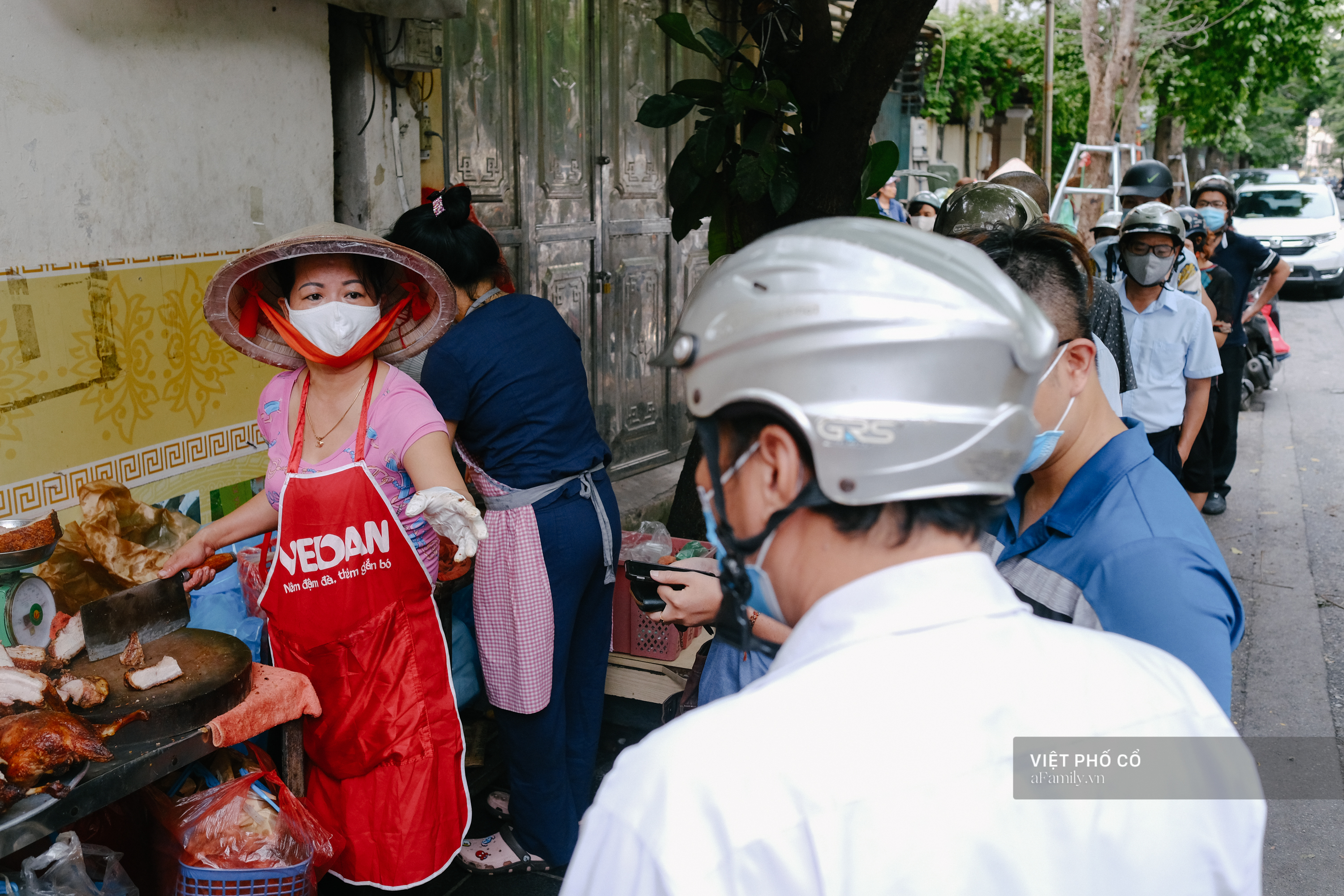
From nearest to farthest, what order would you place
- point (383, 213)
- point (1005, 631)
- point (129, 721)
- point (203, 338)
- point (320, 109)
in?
point (1005, 631) < point (129, 721) < point (203, 338) < point (320, 109) < point (383, 213)

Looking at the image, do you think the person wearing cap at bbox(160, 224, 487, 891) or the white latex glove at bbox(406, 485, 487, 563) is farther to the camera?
the person wearing cap at bbox(160, 224, 487, 891)

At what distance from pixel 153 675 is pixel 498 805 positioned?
1566 millimetres

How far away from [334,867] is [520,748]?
2.10ft

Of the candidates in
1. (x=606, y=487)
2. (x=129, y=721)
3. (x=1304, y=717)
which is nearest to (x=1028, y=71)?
(x=1304, y=717)

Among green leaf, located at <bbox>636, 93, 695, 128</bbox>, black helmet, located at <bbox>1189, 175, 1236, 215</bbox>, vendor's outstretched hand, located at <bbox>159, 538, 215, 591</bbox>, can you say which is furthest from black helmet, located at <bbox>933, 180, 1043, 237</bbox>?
black helmet, located at <bbox>1189, 175, 1236, 215</bbox>

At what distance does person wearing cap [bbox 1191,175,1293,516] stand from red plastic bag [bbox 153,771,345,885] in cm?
589

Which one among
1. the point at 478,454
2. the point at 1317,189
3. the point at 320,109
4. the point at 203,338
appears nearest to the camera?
the point at 478,454

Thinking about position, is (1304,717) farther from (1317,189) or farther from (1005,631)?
(1317,189)

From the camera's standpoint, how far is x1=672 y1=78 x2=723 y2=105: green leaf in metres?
4.28

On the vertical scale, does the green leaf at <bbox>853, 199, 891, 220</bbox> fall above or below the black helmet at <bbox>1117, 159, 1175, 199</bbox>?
below

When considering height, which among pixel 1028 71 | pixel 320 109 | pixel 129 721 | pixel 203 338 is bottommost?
pixel 129 721

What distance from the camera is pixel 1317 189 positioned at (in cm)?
2056

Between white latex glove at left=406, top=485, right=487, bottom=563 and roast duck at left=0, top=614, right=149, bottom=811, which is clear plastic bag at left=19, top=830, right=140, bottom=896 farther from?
white latex glove at left=406, top=485, right=487, bottom=563

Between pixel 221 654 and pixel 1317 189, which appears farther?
pixel 1317 189
